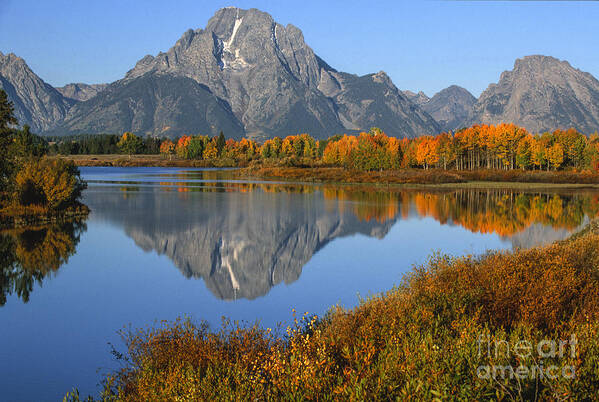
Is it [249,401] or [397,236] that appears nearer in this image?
[249,401]

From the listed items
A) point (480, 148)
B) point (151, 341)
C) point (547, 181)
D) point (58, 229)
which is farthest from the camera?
point (480, 148)

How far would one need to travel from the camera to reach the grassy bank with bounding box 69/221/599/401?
6.70m

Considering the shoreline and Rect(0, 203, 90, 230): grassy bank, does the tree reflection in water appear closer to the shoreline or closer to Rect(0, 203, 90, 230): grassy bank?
Rect(0, 203, 90, 230): grassy bank

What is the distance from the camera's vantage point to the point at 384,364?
748 cm

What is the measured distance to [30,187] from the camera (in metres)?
38.9

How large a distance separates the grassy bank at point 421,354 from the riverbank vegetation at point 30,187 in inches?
1174

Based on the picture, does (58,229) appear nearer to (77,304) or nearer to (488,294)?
(77,304)

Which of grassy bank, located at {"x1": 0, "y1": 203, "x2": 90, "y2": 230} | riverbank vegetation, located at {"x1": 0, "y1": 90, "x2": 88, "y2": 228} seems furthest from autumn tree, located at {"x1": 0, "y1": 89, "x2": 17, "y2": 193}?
grassy bank, located at {"x1": 0, "y1": 203, "x2": 90, "y2": 230}

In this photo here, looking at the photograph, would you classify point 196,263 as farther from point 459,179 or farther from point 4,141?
point 459,179

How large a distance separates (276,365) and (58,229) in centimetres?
3267

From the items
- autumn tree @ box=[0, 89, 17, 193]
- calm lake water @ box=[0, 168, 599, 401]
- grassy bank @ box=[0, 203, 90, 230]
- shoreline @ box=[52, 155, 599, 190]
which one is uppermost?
autumn tree @ box=[0, 89, 17, 193]

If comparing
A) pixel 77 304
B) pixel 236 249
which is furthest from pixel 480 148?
pixel 77 304

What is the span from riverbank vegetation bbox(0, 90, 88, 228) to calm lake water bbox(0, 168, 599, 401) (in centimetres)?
312

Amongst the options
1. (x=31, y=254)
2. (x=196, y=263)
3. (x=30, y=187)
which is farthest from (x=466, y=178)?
(x=31, y=254)
